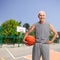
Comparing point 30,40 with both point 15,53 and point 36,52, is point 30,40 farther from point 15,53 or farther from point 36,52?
point 15,53

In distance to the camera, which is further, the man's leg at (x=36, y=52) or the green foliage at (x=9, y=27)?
the green foliage at (x=9, y=27)

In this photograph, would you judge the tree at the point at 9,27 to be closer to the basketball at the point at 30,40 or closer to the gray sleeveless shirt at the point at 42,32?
the basketball at the point at 30,40

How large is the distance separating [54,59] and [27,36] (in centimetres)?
731

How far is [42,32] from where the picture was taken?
488cm

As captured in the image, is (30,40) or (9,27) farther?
(9,27)

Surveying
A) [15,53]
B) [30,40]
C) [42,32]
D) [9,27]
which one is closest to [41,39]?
[42,32]

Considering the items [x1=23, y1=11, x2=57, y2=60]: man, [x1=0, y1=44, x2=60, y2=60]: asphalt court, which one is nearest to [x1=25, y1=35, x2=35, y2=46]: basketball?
[x1=23, y1=11, x2=57, y2=60]: man

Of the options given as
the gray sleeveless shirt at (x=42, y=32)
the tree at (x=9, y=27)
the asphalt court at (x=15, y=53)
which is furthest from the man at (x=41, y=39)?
the tree at (x=9, y=27)

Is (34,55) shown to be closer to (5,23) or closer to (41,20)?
(41,20)

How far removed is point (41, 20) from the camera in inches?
193

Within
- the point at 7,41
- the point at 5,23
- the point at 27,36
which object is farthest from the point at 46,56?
the point at 5,23

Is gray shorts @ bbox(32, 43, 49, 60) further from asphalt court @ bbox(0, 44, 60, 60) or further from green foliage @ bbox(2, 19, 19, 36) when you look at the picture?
green foliage @ bbox(2, 19, 19, 36)

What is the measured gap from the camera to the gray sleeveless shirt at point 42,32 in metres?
4.84

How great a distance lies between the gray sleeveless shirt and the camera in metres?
4.84
